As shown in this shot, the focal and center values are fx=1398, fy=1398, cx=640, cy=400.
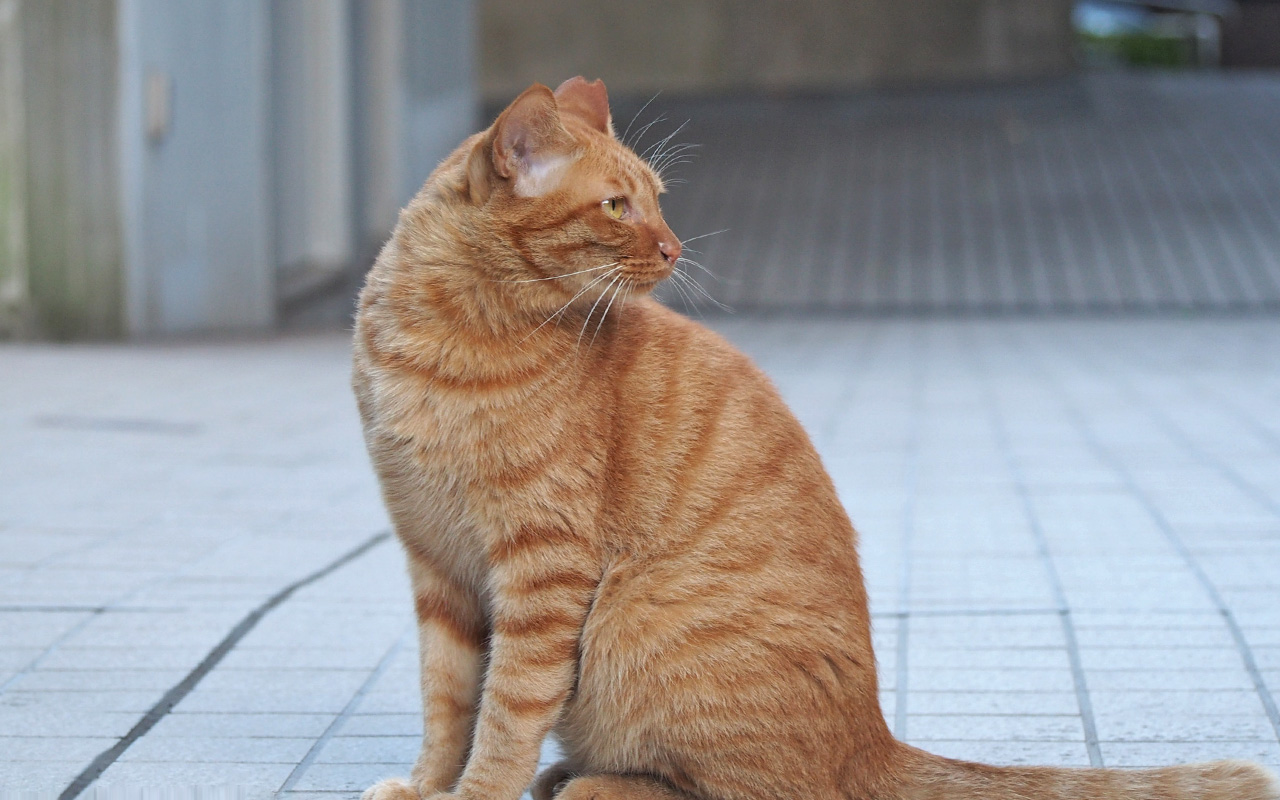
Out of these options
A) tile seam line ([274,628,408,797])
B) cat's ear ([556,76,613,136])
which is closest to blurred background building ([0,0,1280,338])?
tile seam line ([274,628,408,797])

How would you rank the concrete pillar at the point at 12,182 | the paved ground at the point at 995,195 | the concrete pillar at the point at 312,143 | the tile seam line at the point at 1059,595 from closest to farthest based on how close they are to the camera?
1. the tile seam line at the point at 1059,595
2. the concrete pillar at the point at 12,182
3. the concrete pillar at the point at 312,143
4. the paved ground at the point at 995,195

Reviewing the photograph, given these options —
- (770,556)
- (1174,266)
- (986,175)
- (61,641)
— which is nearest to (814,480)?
(770,556)

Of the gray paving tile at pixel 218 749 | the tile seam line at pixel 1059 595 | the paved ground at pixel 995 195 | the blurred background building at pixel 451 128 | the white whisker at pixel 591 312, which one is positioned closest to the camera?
the white whisker at pixel 591 312

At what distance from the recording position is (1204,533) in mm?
4492

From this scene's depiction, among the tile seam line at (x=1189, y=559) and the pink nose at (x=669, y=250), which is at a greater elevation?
the pink nose at (x=669, y=250)

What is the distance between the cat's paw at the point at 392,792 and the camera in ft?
8.41

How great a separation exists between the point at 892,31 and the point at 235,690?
15.5 meters

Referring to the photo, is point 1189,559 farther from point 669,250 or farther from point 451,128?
point 451,128

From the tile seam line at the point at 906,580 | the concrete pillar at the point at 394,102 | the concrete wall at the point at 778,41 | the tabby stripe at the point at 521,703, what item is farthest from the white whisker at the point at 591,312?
the concrete wall at the point at 778,41

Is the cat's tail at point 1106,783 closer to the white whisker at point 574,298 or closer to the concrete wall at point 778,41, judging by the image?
the white whisker at point 574,298

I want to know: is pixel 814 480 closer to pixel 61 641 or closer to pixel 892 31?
pixel 61 641

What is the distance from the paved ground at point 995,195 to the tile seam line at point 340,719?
7430mm

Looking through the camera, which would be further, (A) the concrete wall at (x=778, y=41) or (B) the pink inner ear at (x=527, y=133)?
(A) the concrete wall at (x=778, y=41)

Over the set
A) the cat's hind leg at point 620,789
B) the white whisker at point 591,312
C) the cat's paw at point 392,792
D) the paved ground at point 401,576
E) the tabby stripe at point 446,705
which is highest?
the white whisker at point 591,312
